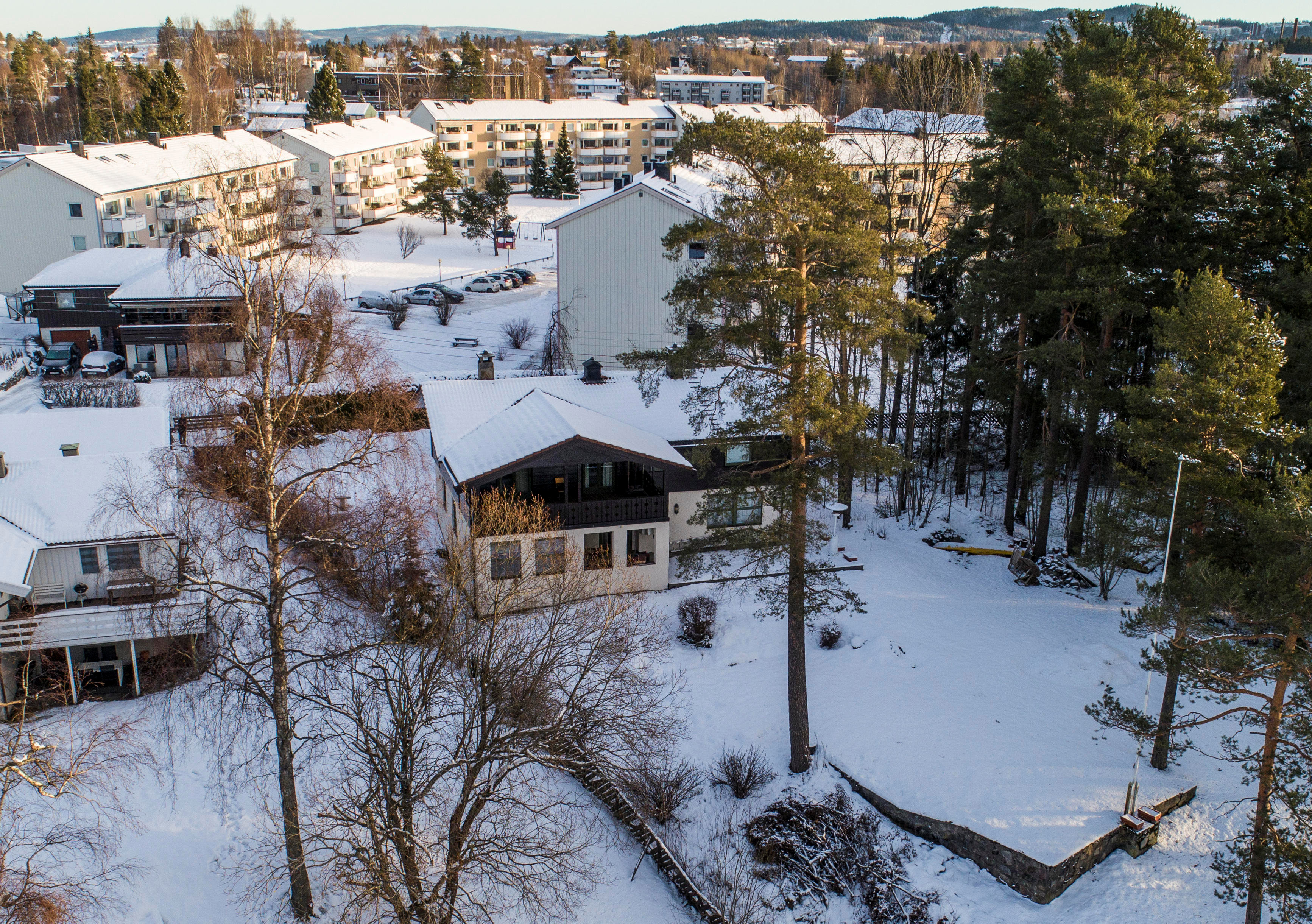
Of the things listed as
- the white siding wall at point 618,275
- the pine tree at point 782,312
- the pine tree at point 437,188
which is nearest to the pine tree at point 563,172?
the pine tree at point 437,188

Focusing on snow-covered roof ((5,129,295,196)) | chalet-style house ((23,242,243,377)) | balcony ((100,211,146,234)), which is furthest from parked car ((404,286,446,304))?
balcony ((100,211,146,234))

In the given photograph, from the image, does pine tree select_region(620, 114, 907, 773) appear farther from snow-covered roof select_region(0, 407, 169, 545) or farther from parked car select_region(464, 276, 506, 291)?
parked car select_region(464, 276, 506, 291)

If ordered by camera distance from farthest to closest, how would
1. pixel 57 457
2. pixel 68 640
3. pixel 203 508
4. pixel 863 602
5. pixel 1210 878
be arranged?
pixel 863 602 → pixel 57 457 → pixel 68 640 → pixel 203 508 → pixel 1210 878

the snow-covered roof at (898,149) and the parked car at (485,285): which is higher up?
the snow-covered roof at (898,149)

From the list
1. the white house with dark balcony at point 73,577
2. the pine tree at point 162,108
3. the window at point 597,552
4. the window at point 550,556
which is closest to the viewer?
the window at point 550,556

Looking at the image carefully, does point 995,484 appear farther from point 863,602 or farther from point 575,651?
point 575,651

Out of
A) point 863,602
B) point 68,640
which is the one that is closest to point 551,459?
point 863,602

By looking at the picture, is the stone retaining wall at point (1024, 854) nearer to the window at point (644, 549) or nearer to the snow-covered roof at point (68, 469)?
the window at point (644, 549)
